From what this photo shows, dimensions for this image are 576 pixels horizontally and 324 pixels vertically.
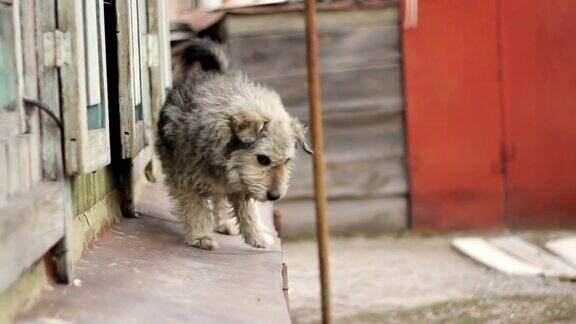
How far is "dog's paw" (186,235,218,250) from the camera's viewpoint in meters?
4.66

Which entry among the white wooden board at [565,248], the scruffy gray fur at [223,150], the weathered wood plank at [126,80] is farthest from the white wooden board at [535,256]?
the weathered wood plank at [126,80]

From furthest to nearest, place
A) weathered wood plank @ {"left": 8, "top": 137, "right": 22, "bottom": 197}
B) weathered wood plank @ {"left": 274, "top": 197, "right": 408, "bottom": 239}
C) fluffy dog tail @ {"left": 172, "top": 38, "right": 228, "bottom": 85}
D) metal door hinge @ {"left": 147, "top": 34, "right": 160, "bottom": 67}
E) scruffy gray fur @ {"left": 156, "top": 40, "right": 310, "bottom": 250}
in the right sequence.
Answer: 1. weathered wood plank @ {"left": 274, "top": 197, "right": 408, "bottom": 239}
2. metal door hinge @ {"left": 147, "top": 34, "right": 160, "bottom": 67}
3. fluffy dog tail @ {"left": 172, "top": 38, "right": 228, "bottom": 85}
4. scruffy gray fur @ {"left": 156, "top": 40, "right": 310, "bottom": 250}
5. weathered wood plank @ {"left": 8, "top": 137, "right": 22, "bottom": 197}

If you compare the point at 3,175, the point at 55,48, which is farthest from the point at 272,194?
the point at 3,175

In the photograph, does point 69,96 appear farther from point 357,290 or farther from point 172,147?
point 357,290

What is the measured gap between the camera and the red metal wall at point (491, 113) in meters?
9.75

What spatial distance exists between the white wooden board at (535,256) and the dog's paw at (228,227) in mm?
3426

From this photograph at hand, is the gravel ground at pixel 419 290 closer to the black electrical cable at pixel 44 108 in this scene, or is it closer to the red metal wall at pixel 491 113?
the red metal wall at pixel 491 113

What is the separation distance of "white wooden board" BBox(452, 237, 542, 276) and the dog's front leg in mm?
3640

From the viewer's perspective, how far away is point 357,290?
25.0 ft

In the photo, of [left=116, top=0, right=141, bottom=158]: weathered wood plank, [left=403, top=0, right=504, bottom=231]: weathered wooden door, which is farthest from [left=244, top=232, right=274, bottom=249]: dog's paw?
[left=403, top=0, right=504, bottom=231]: weathered wooden door

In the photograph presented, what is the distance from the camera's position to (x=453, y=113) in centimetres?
990

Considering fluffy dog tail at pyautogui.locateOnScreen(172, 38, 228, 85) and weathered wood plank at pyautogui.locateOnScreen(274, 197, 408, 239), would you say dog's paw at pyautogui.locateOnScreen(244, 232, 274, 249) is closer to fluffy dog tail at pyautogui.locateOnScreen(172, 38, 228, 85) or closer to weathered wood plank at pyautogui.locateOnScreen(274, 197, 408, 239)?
fluffy dog tail at pyautogui.locateOnScreen(172, 38, 228, 85)

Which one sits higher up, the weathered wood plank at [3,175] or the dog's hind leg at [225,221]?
the weathered wood plank at [3,175]

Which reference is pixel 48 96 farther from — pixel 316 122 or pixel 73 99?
pixel 316 122
